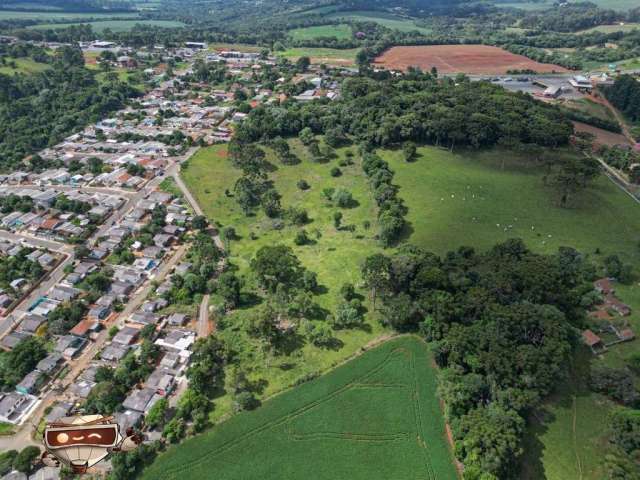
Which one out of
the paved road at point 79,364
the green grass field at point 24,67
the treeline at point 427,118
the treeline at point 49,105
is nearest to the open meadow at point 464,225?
the treeline at point 427,118

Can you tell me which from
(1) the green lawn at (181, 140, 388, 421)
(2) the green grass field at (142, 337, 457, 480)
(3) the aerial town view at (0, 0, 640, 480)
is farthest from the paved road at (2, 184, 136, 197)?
(2) the green grass field at (142, 337, 457, 480)

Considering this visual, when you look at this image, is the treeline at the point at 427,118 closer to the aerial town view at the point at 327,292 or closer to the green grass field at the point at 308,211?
the aerial town view at the point at 327,292

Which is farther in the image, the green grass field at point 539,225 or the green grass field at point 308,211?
the green grass field at point 308,211

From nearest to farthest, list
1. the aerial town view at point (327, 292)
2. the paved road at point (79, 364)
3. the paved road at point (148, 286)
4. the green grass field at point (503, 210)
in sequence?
the aerial town view at point (327, 292) < the paved road at point (79, 364) < the paved road at point (148, 286) < the green grass field at point (503, 210)

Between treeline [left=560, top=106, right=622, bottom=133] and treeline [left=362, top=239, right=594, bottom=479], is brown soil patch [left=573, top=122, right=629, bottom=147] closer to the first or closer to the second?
treeline [left=560, top=106, right=622, bottom=133]

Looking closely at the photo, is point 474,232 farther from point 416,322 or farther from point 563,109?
point 563,109

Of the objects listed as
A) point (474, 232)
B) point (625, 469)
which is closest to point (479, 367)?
point (625, 469)

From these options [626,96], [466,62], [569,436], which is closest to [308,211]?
[569,436]
